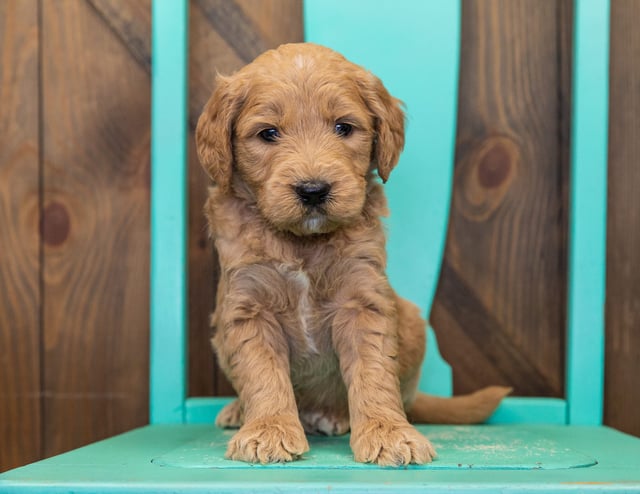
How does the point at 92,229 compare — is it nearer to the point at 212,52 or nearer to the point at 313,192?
the point at 212,52

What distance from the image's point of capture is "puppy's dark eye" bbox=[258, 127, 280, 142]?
1.89 m

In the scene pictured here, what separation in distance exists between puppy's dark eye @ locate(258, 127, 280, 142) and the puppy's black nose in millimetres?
201

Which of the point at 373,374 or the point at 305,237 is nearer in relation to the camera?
the point at 373,374

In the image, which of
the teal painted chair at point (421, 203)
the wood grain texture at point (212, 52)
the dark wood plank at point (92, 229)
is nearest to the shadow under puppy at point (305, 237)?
the teal painted chair at point (421, 203)

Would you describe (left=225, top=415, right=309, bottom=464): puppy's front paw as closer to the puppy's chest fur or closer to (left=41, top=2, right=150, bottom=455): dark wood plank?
the puppy's chest fur

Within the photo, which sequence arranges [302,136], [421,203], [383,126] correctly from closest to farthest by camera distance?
[302,136], [383,126], [421,203]

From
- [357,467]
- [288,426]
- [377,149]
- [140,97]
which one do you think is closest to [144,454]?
[288,426]

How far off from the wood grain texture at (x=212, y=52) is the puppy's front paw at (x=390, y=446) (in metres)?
1.11

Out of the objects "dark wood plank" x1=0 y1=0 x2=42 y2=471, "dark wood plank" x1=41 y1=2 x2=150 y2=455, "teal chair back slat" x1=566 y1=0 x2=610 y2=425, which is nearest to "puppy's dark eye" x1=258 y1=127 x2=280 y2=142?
"dark wood plank" x1=41 y1=2 x2=150 y2=455

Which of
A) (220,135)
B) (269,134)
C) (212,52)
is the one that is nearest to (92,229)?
(212,52)

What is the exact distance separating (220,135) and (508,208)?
1.13 meters

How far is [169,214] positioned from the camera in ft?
7.55

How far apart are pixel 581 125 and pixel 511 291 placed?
63 centimetres

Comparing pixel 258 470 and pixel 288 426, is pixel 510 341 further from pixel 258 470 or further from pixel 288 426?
pixel 258 470
